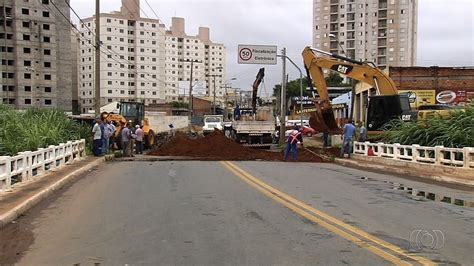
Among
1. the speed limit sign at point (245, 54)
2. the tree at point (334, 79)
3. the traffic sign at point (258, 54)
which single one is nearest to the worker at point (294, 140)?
the speed limit sign at point (245, 54)

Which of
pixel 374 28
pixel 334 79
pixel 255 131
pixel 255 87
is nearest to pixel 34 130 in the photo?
pixel 255 131

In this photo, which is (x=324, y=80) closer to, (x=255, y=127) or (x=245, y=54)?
(x=245, y=54)

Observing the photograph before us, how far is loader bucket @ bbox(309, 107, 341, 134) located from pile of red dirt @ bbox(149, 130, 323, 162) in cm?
153

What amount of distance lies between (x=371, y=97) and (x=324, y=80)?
3286 mm

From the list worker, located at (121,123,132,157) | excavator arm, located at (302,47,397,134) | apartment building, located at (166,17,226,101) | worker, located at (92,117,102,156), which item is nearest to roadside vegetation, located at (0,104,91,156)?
worker, located at (92,117,102,156)

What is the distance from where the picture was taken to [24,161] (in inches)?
523

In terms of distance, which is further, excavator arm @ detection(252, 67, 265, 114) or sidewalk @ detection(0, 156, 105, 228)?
excavator arm @ detection(252, 67, 265, 114)

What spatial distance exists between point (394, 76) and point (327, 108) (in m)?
19.5

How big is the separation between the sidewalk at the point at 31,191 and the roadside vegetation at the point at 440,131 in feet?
41.8

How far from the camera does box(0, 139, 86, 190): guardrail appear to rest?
38.6ft

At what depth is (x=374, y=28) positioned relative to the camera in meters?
127

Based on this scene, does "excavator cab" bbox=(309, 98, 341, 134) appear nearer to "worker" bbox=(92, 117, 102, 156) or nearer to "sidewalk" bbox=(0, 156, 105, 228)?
"worker" bbox=(92, 117, 102, 156)

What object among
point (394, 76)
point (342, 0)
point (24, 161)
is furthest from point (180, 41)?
point (24, 161)

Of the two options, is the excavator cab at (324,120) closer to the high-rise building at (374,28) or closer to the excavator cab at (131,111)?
the excavator cab at (131,111)
